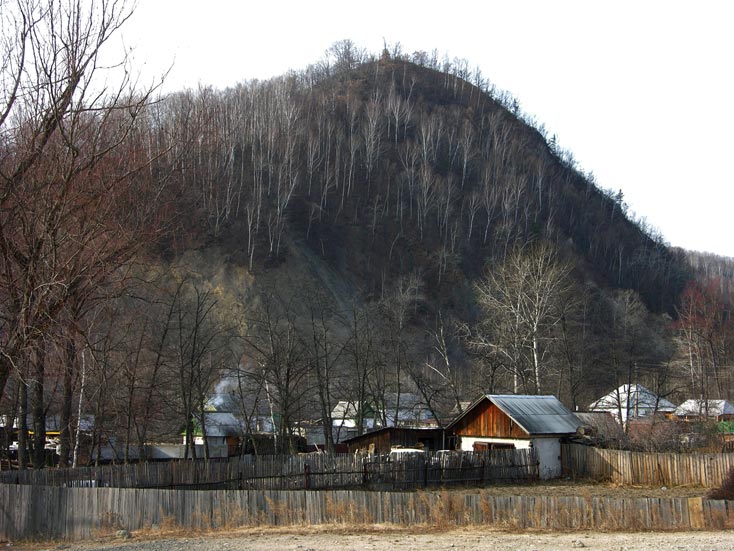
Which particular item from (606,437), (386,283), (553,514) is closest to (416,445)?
(606,437)

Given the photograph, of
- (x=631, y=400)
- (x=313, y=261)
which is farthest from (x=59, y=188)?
(x=313, y=261)

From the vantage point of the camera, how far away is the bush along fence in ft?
74.4

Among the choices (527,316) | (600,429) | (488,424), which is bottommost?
(600,429)

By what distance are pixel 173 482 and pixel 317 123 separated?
95.1m

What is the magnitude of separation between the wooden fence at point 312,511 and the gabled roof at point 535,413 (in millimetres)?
18261

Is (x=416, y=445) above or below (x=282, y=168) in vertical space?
below

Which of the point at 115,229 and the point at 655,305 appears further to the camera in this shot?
the point at 655,305

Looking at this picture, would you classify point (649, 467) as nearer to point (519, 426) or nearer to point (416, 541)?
point (519, 426)

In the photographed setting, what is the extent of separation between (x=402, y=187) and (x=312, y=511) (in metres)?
91.3

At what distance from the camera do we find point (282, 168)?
308 ft

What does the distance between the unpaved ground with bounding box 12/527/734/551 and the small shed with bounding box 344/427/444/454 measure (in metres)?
24.0

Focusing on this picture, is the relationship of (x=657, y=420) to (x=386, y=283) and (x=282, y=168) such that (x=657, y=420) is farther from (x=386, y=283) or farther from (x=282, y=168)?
(x=282, y=168)

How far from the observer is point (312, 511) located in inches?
738

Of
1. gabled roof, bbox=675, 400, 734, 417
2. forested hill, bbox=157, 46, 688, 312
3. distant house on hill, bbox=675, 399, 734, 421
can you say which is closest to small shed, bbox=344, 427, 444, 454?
distant house on hill, bbox=675, 399, 734, 421
